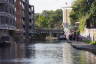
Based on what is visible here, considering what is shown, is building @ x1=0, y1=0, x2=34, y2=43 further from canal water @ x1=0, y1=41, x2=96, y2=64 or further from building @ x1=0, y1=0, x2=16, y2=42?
canal water @ x1=0, y1=41, x2=96, y2=64

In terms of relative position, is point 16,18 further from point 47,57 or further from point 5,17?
point 47,57

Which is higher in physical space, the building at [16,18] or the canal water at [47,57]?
the building at [16,18]

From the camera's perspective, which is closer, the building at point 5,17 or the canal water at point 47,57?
the canal water at point 47,57

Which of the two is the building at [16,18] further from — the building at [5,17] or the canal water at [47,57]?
the canal water at [47,57]

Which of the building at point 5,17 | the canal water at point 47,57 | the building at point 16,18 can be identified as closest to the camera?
the canal water at point 47,57

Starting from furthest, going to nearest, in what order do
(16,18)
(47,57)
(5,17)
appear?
(16,18) → (5,17) → (47,57)

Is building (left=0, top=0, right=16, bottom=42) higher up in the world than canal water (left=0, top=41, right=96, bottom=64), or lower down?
higher up

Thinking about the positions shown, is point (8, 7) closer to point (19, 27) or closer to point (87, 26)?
point (87, 26)

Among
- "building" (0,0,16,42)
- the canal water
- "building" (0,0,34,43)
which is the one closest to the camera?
the canal water

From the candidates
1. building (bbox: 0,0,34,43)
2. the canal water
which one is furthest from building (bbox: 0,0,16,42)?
the canal water

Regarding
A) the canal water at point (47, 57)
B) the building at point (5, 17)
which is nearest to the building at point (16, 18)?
the building at point (5, 17)

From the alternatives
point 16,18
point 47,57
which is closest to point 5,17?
point 16,18

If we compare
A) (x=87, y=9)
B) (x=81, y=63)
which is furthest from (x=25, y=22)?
(x=81, y=63)

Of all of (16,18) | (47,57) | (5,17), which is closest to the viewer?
(47,57)
